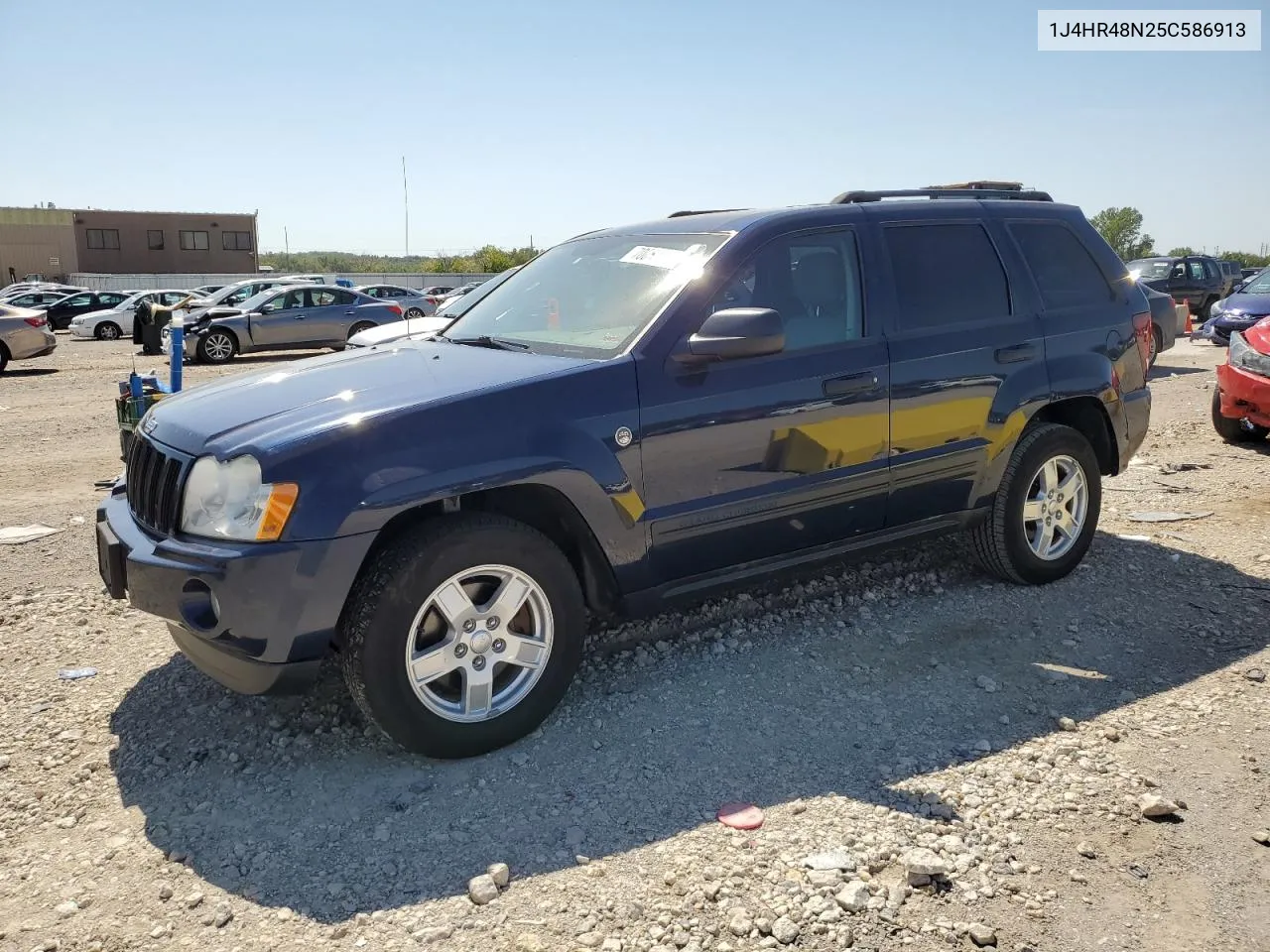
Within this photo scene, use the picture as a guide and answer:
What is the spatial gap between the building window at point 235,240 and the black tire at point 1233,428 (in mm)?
66728

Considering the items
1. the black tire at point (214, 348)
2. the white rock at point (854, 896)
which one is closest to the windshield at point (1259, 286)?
the white rock at point (854, 896)

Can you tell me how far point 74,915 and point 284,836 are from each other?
58 cm

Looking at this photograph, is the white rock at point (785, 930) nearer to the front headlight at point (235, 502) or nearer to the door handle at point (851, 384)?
the front headlight at point (235, 502)

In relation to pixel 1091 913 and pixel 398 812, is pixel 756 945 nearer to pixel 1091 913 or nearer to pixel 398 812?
pixel 1091 913

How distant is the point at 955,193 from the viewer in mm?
5059

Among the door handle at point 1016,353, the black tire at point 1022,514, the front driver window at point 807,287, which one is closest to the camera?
→ the front driver window at point 807,287

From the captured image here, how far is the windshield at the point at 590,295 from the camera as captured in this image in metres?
3.91

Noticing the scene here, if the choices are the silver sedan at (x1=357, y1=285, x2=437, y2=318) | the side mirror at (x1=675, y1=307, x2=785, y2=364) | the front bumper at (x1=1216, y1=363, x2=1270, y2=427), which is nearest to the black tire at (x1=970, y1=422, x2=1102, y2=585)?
the side mirror at (x1=675, y1=307, x2=785, y2=364)

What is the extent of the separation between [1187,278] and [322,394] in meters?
25.2

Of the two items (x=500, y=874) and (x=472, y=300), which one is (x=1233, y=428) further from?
(x=500, y=874)

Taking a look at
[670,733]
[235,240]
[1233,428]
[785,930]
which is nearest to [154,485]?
Answer: [670,733]

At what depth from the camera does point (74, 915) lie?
8.84 feet

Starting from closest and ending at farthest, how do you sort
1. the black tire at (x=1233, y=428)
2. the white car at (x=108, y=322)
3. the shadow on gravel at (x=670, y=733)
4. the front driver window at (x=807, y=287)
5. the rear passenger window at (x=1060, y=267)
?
1. the shadow on gravel at (x=670, y=733)
2. the front driver window at (x=807, y=287)
3. the rear passenger window at (x=1060, y=267)
4. the black tire at (x=1233, y=428)
5. the white car at (x=108, y=322)

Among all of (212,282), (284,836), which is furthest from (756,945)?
(212,282)
